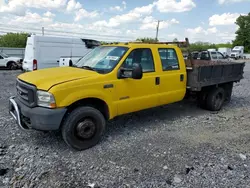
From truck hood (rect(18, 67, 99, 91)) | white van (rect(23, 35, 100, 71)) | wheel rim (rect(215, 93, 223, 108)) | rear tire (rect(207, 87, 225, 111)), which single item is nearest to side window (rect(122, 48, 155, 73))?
truck hood (rect(18, 67, 99, 91))

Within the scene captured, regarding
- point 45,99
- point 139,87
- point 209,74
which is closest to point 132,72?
point 139,87

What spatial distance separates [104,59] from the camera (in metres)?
4.57

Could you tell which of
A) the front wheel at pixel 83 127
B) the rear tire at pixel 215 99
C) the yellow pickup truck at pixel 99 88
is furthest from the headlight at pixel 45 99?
the rear tire at pixel 215 99

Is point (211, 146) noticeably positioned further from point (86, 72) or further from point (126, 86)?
point (86, 72)

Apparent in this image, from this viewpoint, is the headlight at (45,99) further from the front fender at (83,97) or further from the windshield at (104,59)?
the windshield at (104,59)

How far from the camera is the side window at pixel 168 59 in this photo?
512 centimetres

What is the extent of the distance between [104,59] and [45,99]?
1486 mm

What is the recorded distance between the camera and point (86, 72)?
4234 mm

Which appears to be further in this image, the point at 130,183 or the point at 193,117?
the point at 193,117

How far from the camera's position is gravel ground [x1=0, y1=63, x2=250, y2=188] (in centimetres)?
320

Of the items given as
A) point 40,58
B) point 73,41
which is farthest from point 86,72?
point 73,41

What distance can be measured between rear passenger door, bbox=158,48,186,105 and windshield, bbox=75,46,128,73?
3.38 feet

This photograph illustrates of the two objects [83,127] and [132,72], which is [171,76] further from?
[83,127]

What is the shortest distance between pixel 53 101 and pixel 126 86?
1444 mm
